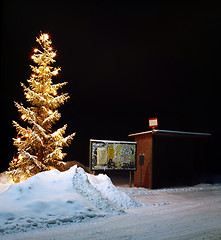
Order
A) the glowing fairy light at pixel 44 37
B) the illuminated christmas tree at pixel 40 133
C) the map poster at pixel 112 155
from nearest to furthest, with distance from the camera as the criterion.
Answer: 1. the illuminated christmas tree at pixel 40 133
2. the map poster at pixel 112 155
3. the glowing fairy light at pixel 44 37

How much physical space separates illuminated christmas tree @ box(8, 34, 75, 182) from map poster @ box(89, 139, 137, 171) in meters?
1.68

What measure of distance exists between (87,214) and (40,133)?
7696 mm

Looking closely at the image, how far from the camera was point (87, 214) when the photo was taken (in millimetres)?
7789

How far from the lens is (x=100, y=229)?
6570 mm

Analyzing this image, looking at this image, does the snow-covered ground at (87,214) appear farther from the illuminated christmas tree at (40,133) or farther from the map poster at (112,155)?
the map poster at (112,155)

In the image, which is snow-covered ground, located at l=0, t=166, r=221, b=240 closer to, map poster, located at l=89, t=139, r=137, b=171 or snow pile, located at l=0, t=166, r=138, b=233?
snow pile, located at l=0, t=166, r=138, b=233

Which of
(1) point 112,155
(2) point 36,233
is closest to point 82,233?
(2) point 36,233

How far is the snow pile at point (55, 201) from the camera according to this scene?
7.02m

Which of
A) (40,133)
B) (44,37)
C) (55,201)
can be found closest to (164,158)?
(40,133)

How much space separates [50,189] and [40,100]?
6.85 m

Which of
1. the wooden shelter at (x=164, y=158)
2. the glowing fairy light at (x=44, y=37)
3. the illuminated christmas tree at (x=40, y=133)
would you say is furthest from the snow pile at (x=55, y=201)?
the glowing fairy light at (x=44, y=37)

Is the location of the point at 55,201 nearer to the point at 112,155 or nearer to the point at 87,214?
the point at 87,214

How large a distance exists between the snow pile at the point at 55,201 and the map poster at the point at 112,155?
4201 mm

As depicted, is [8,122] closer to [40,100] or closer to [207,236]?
[40,100]
